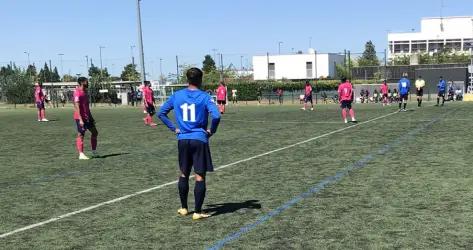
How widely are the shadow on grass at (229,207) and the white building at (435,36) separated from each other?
528 ft

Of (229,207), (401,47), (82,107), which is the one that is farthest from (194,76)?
(401,47)

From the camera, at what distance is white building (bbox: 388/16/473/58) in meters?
160

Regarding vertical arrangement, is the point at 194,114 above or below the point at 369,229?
above

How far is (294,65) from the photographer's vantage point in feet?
355

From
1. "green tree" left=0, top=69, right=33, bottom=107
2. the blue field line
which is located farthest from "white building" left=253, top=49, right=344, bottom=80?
the blue field line

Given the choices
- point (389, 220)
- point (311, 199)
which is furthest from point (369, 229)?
point (311, 199)

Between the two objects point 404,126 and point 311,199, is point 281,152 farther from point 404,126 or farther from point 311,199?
point 404,126

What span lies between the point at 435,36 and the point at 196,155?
173 m

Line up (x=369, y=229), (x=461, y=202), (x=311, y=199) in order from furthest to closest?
(x=311, y=199) → (x=461, y=202) → (x=369, y=229)

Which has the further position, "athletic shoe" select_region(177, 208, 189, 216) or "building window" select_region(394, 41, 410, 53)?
"building window" select_region(394, 41, 410, 53)

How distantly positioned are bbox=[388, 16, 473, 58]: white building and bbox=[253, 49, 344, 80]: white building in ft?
199

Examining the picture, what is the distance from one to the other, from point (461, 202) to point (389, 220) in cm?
143

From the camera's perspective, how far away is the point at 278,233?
608cm

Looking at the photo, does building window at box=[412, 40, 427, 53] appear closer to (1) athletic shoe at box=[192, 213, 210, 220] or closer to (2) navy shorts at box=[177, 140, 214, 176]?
(1) athletic shoe at box=[192, 213, 210, 220]
